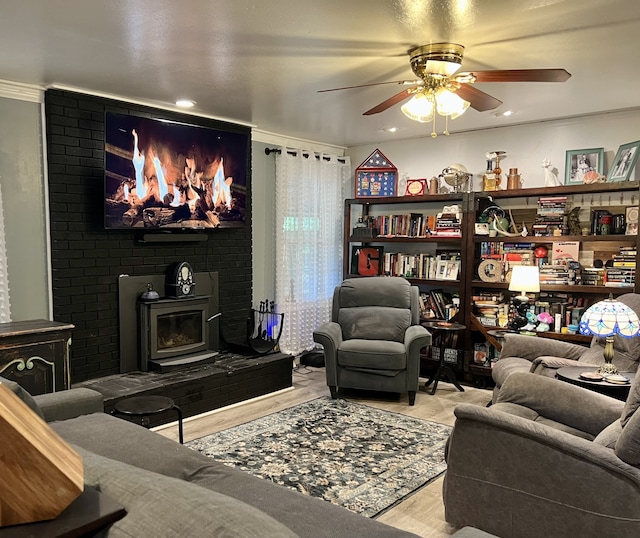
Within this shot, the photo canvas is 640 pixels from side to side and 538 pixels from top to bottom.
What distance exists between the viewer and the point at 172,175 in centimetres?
431

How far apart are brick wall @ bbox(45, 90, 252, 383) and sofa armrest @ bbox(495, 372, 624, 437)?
296 cm

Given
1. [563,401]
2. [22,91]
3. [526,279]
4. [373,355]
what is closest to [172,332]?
[373,355]

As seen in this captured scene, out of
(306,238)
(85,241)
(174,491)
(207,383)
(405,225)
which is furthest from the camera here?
(306,238)

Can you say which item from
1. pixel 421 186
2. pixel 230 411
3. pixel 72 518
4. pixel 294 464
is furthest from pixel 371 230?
pixel 72 518

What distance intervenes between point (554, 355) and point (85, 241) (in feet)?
11.7

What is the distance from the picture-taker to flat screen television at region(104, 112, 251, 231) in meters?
3.96

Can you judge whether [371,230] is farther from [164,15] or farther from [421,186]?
[164,15]

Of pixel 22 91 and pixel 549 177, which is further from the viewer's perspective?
pixel 549 177

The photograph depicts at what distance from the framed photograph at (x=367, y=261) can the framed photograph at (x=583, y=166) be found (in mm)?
1990

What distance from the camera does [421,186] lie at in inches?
219

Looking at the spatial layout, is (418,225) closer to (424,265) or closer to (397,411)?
(424,265)

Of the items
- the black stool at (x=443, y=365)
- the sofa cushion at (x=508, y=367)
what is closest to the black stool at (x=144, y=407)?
the sofa cushion at (x=508, y=367)

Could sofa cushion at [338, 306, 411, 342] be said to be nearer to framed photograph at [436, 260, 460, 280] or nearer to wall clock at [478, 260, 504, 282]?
framed photograph at [436, 260, 460, 280]

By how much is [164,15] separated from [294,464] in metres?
2.53
